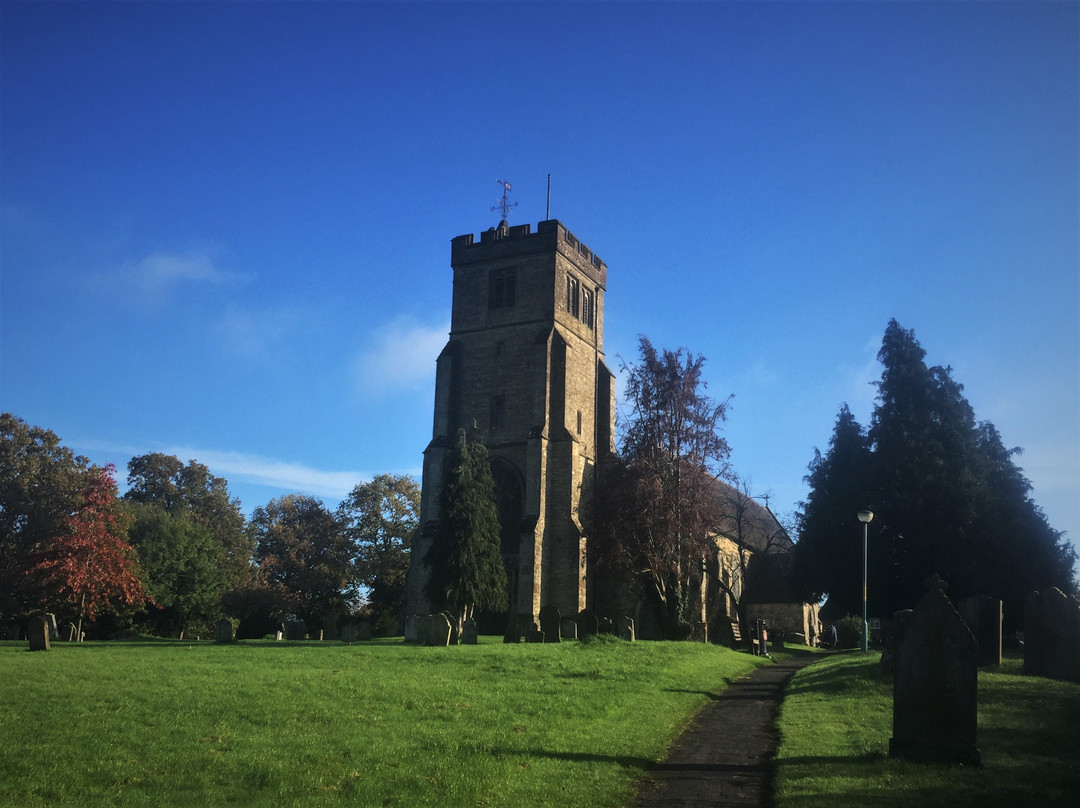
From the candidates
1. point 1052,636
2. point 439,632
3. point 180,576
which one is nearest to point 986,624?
point 1052,636

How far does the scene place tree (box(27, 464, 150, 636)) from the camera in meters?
31.7

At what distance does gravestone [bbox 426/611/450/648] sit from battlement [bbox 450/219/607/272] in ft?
74.0

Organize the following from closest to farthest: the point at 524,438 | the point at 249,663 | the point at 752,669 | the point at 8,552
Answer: the point at 249,663 < the point at 752,669 < the point at 8,552 < the point at 524,438

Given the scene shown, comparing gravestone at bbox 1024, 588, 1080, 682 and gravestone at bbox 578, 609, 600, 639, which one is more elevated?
gravestone at bbox 1024, 588, 1080, 682

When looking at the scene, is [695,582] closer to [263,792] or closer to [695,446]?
[695,446]

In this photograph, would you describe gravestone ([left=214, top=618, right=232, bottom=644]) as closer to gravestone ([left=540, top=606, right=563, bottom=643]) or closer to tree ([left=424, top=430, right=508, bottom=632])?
tree ([left=424, top=430, right=508, bottom=632])

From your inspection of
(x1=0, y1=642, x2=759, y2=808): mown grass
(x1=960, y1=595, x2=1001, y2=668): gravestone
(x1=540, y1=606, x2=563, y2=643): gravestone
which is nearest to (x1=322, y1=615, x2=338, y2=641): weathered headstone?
(x1=540, y1=606, x2=563, y2=643): gravestone

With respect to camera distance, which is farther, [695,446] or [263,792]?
[695,446]

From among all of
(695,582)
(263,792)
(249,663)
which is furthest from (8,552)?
(263,792)

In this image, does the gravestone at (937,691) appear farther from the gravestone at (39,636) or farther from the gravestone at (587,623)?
the gravestone at (587,623)

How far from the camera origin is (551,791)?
8.89 metres

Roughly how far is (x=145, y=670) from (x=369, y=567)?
3717 centimetres

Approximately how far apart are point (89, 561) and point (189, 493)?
31641 millimetres

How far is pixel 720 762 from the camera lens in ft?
34.9
